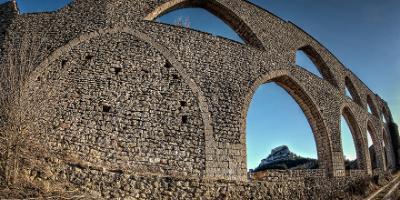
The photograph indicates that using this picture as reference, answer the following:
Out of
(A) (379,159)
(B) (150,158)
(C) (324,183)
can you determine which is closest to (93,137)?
(B) (150,158)

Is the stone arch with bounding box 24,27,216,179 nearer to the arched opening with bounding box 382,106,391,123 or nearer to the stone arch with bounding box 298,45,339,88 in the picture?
the stone arch with bounding box 298,45,339,88

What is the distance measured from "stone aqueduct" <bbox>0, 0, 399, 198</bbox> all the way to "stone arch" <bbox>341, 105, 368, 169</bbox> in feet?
22.9

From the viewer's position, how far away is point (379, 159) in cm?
2241

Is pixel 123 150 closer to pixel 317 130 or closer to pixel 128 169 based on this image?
pixel 128 169

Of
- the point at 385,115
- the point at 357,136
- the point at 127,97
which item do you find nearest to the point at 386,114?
the point at 385,115

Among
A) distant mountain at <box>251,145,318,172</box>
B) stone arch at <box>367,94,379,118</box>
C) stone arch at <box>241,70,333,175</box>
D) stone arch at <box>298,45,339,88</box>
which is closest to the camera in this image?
stone arch at <box>241,70,333,175</box>

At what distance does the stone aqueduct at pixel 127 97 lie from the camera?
803 centimetres

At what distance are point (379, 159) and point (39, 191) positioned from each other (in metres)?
22.9

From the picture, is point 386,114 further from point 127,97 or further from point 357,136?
point 127,97

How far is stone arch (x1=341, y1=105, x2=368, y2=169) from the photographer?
1806cm

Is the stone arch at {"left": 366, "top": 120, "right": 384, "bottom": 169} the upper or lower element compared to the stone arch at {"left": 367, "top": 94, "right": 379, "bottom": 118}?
lower

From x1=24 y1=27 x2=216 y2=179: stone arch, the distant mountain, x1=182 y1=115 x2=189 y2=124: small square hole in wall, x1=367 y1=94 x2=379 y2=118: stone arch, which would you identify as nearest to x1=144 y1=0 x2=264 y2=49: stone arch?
x1=24 y1=27 x2=216 y2=179: stone arch

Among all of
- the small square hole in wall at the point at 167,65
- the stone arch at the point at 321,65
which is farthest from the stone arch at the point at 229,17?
the stone arch at the point at 321,65

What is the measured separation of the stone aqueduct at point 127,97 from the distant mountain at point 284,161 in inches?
336
